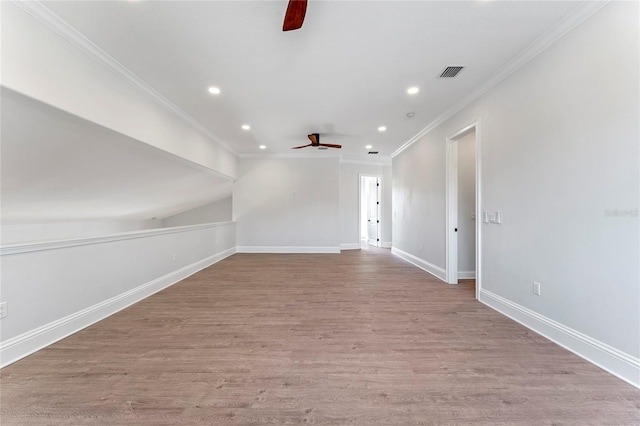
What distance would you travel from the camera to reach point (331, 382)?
1547mm

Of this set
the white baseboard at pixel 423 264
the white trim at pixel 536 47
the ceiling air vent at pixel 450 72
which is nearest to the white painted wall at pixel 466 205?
the white baseboard at pixel 423 264

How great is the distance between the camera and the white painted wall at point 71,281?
1767 mm

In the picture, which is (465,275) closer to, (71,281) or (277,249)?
(277,249)

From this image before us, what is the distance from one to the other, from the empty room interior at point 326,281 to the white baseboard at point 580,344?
0.01 m

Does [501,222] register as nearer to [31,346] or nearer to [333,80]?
[333,80]

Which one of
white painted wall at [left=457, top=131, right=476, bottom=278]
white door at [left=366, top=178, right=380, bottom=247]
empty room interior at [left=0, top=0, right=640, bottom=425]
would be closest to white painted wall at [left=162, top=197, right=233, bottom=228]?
empty room interior at [left=0, top=0, right=640, bottom=425]

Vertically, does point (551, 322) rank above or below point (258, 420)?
above

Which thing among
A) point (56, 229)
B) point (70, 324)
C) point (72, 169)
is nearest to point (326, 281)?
point (70, 324)

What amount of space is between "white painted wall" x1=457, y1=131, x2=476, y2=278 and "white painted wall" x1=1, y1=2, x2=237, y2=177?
15.2 feet

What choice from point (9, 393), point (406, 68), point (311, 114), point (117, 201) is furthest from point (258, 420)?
point (117, 201)

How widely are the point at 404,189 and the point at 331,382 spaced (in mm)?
4640

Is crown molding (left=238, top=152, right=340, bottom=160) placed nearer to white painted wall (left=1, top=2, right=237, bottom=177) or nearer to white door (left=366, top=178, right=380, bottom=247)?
white door (left=366, top=178, right=380, bottom=247)

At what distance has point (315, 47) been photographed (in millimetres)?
2135

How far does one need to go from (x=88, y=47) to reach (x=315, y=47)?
2.05m
